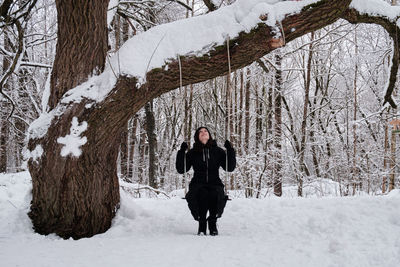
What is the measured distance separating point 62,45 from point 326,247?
142 inches

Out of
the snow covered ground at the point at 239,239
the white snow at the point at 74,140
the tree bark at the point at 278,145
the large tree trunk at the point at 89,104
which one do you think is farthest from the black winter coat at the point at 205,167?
the tree bark at the point at 278,145

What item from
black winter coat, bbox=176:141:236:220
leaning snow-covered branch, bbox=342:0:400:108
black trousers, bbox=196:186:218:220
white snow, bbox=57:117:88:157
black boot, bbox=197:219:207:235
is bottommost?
black boot, bbox=197:219:207:235

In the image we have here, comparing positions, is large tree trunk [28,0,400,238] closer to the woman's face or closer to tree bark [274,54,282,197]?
the woman's face

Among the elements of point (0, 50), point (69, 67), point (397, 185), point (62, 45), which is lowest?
point (397, 185)

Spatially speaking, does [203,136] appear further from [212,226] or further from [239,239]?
[239,239]

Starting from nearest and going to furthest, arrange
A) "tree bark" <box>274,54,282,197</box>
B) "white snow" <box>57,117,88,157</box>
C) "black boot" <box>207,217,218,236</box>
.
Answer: "white snow" <box>57,117,88,157</box> → "black boot" <box>207,217,218,236</box> → "tree bark" <box>274,54,282,197</box>

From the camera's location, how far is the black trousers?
12.5 ft

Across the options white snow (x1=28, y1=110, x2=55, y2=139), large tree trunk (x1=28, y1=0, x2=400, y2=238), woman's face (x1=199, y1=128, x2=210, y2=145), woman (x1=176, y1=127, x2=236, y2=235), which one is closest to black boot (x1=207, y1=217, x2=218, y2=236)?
woman (x1=176, y1=127, x2=236, y2=235)

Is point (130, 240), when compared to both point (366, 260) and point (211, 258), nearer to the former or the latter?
point (211, 258)

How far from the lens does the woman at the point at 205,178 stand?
12.5 feet

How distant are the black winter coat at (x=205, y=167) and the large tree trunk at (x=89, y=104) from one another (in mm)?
926

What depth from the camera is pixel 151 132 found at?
35.4 ft

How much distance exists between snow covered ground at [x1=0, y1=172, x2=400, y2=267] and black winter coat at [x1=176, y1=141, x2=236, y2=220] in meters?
0.46

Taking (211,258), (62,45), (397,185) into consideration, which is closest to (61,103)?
(62,45)
